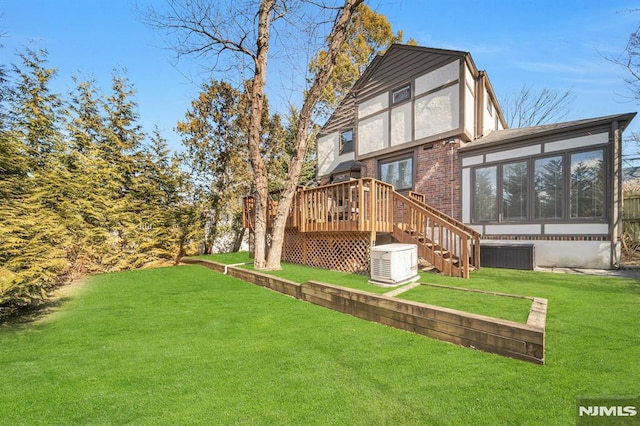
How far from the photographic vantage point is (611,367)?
2.42m

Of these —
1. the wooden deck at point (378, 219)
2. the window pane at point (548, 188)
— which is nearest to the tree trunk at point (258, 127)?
the wooden deck at point (378, 219)

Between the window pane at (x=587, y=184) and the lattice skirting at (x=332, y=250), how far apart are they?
18.6 ft

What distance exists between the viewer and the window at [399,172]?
435 inches

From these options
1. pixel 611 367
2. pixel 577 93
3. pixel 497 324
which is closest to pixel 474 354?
pixel 497 324

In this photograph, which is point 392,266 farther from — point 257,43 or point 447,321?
point 257,43

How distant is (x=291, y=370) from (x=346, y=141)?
505 inches

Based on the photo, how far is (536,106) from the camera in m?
21.3

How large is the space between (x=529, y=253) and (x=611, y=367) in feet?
19.4

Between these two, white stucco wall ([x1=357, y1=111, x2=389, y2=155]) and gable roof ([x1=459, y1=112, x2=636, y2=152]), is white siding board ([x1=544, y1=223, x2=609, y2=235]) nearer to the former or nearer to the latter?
gable roof ([x1=459, y1=112, x2=636, y2=152])

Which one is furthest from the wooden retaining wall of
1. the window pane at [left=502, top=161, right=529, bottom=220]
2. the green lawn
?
the window pane at [left=502, top=161, right=529, bottom=220]

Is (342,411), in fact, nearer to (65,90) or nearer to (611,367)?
(611,367)

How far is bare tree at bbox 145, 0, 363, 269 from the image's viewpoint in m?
7.46

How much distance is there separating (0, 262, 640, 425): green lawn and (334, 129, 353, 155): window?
10890 millimetres

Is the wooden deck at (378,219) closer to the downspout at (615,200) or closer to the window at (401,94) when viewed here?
the downspout at (615,200)
